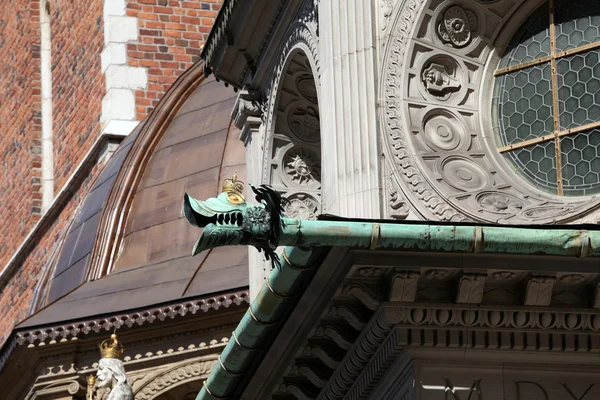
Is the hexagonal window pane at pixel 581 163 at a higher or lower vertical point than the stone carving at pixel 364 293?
higher

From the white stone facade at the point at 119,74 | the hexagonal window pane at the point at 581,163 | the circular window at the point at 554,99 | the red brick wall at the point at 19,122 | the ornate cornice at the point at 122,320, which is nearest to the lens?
the hexagonal window pane at the point at 581,163

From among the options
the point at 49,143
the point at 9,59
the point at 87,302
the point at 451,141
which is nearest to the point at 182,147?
the point at 87,302

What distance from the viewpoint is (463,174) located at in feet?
51.7

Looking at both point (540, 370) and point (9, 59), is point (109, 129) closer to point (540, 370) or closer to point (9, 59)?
point (9, 59)

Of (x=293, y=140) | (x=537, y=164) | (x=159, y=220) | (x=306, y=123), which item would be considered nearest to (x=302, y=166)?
(x=293, y=140)

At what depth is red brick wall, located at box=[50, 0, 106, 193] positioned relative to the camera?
3459 centimetres

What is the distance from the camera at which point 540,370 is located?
14.5 meters

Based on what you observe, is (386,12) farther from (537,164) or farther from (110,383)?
(110,383)

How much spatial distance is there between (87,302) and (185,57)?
23.8ft

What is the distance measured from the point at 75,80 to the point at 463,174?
67.2 feet

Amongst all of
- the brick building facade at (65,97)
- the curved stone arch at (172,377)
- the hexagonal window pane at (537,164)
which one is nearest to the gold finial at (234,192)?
the hexagonal window pane at (537,164)

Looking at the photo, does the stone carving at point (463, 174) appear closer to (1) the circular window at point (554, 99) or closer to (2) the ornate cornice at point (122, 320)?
(1) the circular window at point (554, 99)

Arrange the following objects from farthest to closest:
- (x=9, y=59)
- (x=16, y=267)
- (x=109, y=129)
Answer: (x=9, y=59) < (x=16, y=267) < (x=109, y=129)

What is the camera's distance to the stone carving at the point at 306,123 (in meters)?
18.3
